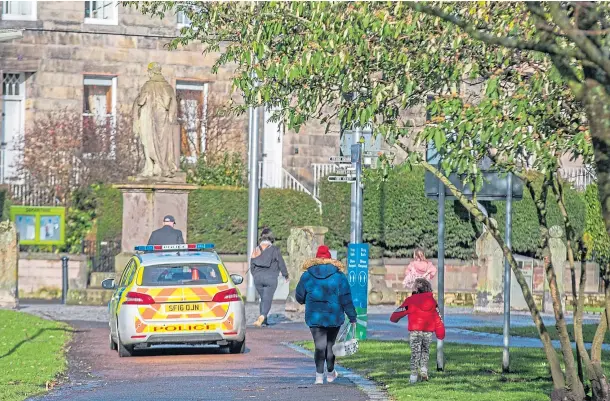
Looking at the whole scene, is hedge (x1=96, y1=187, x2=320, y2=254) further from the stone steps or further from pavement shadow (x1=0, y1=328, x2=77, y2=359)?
pavement shadow (x1=0, y1=328, x2=77, y2=359)

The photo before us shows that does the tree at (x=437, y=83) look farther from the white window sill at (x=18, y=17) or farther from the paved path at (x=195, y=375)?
the white window sill at (x=18, y=17)

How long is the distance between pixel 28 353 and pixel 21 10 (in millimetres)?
21495

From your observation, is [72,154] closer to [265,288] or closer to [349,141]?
[265,288]

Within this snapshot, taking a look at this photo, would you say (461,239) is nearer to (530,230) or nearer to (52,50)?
(530,230)

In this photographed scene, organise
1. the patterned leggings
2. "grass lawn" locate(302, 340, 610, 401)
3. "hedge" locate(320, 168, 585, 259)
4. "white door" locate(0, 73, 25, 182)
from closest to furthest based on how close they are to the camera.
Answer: "grass lawn" locate(302, 340, 610, 401), the patterned leggings, "hedge" locate(320, 168, 585, 259), "white door" locate(0, 73, 25, 182)

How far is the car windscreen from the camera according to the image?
64.3ft

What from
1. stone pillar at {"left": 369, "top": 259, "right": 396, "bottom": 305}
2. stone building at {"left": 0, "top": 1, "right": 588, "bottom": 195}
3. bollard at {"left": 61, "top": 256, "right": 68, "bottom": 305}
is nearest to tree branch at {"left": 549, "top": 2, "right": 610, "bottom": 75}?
bollard at {"left": 61, "top": 256, "right": 68, "bottom": 305}

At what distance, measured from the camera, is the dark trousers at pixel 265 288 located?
26.0m

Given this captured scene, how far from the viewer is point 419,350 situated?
15.9 meters

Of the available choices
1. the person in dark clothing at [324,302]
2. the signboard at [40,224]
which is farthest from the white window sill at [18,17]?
the person in dark clothing at [324,302]

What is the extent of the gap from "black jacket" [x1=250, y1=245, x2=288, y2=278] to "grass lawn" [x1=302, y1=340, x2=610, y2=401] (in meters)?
4.62

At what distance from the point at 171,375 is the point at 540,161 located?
6242 mm

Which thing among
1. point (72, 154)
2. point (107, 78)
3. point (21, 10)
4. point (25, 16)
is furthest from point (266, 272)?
point (107, 78)

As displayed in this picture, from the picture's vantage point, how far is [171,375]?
17.0 meters
